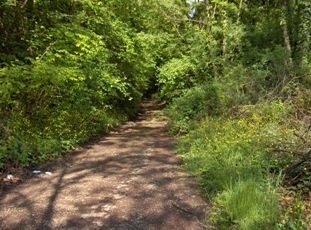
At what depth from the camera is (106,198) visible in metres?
4.80

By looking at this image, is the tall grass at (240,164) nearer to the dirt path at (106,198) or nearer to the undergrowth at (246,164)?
the undergrowth at (246,164)

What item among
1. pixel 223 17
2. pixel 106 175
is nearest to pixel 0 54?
pixel 106 175

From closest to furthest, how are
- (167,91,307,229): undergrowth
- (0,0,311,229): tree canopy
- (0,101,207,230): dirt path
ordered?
(167,91,307,229): undergrowth, (0,101,207,230): dirt path, (0,0,311,229): tree canopy

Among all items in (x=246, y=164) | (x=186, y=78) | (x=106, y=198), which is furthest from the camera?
(x=186, y=78)

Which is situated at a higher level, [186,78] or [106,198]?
[186,78]

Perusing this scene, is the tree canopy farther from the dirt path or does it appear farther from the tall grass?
the dirt path

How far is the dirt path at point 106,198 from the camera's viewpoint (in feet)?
13.2

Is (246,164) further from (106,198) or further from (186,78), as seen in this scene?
(186,78)

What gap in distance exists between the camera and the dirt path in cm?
404

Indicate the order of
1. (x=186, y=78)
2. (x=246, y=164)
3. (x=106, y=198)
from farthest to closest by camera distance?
(x=186, y=78) → (x=246, y=164) → (x=106, y=198)

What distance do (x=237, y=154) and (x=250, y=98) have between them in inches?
159

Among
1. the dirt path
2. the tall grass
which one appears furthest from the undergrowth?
the dirt path

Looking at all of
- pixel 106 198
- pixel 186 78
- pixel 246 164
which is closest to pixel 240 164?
pixel 246 164

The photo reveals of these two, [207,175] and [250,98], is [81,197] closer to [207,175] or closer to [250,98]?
[207,175]
